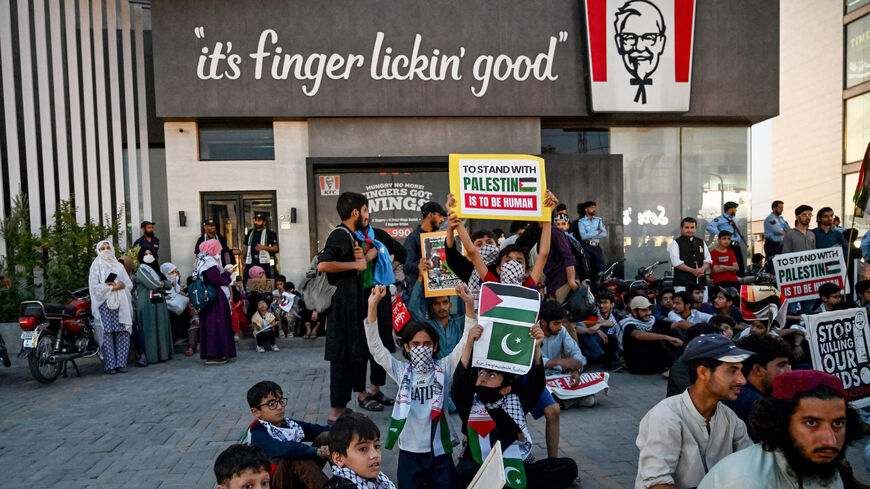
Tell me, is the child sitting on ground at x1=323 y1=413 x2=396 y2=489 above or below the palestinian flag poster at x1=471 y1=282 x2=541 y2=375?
below

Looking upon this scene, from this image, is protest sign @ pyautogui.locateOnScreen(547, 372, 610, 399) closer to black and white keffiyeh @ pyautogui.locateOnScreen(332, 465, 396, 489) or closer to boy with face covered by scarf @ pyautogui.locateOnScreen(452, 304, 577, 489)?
boy with face covered by scarf @ pyautogui.locateOnScreen(452, 304, 577, 489)

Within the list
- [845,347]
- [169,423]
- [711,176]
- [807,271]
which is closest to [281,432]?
[169,423]

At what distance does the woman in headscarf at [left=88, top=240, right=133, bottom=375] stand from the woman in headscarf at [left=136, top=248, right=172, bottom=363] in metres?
0.37

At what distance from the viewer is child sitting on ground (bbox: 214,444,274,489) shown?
8.87 ft

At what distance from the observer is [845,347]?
4797 mm

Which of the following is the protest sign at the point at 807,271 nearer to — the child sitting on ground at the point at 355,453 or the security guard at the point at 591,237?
the security guard at the point at 591,237

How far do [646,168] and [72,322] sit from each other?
13015 millimetres

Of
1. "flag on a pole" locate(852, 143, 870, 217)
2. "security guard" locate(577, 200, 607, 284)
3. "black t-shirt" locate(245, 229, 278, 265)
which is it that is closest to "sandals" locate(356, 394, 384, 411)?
"flag on a pole" locate(852, 143, 870, 217)

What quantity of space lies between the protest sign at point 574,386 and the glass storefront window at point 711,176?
1004 cm

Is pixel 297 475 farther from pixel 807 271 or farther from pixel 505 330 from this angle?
pixel 807 271

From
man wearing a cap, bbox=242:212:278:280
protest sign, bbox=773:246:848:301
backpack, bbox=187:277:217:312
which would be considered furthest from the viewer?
man wearing a cap, bbox=242:212:278:280

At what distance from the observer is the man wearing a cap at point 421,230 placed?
6293mm

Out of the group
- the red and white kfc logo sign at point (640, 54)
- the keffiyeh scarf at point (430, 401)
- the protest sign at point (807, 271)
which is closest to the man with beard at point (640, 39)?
the red and white kfc logo sign at point (640, 54)

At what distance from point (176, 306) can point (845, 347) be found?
9.75 m
